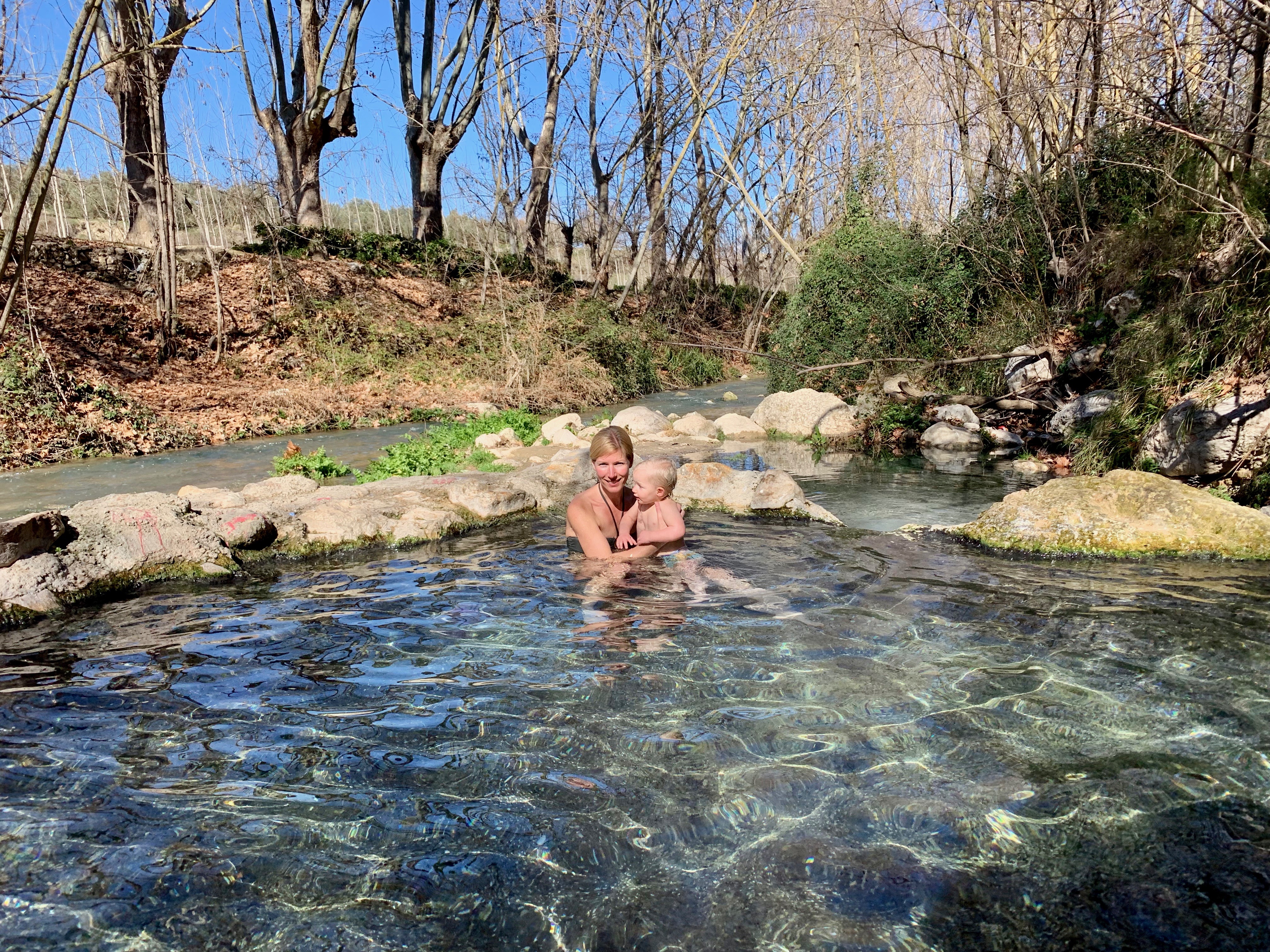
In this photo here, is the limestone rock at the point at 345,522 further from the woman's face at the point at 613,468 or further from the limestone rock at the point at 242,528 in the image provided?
the woman's face at the point at 613,468

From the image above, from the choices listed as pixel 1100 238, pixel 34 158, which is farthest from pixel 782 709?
pixel 1100 238

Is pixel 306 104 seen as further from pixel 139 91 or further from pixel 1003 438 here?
pixel 1003 438

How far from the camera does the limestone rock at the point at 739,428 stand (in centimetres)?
1344

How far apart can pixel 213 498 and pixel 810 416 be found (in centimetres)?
892

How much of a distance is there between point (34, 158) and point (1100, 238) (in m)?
12.1


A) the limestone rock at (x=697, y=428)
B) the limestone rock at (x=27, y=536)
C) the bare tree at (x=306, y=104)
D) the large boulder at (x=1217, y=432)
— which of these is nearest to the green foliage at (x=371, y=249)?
the bare tree at (x=306, y=104)

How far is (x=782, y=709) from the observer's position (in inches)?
145

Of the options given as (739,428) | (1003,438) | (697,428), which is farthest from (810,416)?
(1003,438)

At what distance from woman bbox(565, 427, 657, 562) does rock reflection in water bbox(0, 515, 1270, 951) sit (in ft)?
1.93

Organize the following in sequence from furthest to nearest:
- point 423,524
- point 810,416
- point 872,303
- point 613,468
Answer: point 872,303 → point 810,416 → point 423,524 → point 613,468

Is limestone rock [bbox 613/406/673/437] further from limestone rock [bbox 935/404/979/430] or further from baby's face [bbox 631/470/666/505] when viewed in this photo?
baby's face [bbox 631/470/666/505]

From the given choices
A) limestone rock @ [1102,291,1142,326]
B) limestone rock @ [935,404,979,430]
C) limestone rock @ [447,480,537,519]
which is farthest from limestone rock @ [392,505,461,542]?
limestone rock @ [1102,291,1142,326]

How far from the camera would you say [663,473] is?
8.20 m

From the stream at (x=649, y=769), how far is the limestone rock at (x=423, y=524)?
1450 mm
